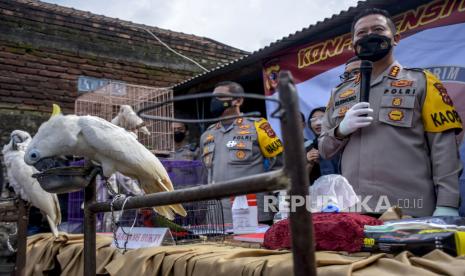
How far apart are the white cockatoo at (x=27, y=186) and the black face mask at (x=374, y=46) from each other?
2.00m

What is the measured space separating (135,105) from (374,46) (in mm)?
4004

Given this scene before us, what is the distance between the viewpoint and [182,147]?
5.22m

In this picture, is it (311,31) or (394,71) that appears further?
(311,31)

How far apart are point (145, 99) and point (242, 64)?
1.61 metres

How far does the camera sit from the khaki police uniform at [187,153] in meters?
4.89

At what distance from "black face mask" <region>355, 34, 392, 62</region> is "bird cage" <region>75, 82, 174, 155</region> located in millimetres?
3400

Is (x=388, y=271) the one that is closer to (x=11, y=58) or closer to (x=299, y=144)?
(x=299, y=144)

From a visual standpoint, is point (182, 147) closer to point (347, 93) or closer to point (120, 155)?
point (347, 93)

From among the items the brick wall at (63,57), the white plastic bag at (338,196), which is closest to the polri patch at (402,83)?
the white plastic bag at (338,196)

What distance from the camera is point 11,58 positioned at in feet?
18.7

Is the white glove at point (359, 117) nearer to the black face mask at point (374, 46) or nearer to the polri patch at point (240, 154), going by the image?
the black face mask at point (374, 46)

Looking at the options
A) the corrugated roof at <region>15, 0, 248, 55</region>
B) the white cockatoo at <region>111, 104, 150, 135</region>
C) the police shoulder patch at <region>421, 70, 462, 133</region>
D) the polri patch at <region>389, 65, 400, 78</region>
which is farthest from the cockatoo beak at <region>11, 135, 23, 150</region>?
the corrugated roof at <region>15, 0, 248, 55</region>

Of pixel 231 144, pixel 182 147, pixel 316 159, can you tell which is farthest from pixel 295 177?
pixel 182 147

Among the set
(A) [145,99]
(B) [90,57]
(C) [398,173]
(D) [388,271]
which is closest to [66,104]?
(B) [90,57]
